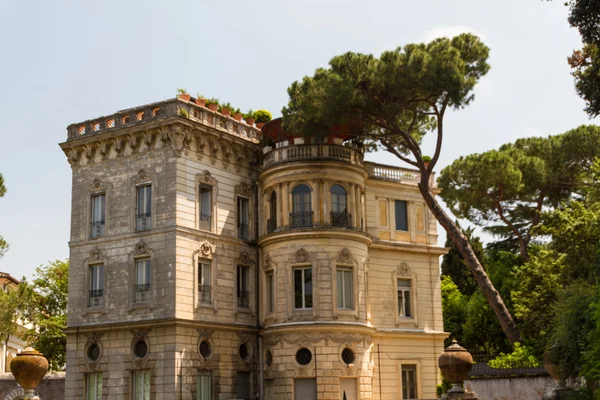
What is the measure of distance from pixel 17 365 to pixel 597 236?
77.5 feet

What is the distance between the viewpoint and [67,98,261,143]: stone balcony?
3662cm

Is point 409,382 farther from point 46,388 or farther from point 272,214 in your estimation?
point 46,388

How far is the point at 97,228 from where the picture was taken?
37.9 meters

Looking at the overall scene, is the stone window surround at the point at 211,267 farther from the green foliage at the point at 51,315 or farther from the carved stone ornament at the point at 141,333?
the green foliage at the point at 51,315

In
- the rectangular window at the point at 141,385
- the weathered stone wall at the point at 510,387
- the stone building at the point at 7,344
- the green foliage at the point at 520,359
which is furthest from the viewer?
the stone building at the point at 7,344

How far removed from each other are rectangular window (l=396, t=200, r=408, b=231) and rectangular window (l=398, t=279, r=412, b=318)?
268cm

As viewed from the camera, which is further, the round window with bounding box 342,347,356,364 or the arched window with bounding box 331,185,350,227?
the arched window with bounding box 331,185,350,227

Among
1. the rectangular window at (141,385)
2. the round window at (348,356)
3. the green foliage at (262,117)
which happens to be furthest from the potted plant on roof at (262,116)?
the rectangular window at (141,385)

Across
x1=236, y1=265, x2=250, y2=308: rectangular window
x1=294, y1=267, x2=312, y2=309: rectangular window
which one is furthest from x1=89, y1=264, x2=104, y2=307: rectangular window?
x1=294, y1=267, x2=312, y2=309: rectangular window

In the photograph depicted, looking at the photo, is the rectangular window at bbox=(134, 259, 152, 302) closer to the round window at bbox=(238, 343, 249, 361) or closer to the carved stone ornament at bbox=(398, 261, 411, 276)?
the round window at bbox=(238, 343, 249, 361)

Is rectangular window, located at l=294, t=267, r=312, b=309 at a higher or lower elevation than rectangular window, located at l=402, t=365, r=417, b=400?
higher

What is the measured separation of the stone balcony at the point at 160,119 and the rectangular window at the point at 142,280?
6180mm

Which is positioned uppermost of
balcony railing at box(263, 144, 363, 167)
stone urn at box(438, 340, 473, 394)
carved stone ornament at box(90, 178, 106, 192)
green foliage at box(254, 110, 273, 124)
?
green foliage at box(254, 110, 273, 124)

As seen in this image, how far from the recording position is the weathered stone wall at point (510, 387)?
32.2 metres
